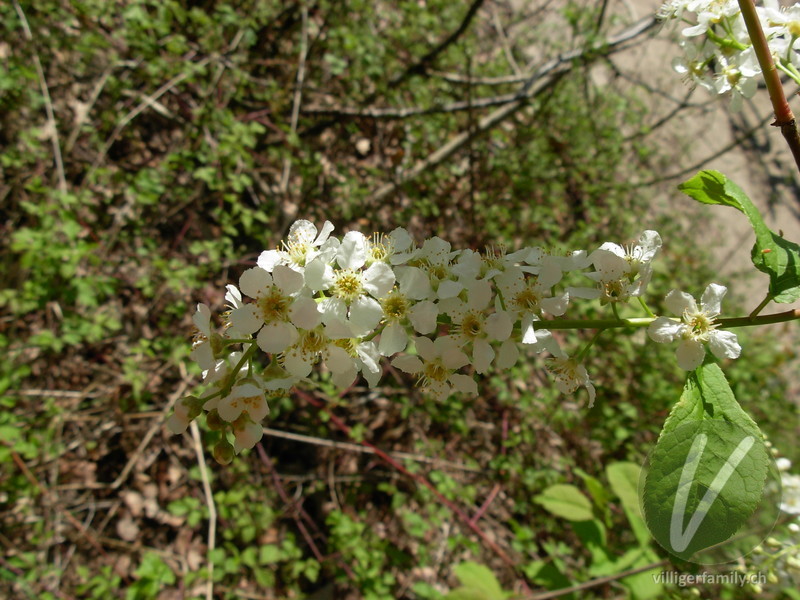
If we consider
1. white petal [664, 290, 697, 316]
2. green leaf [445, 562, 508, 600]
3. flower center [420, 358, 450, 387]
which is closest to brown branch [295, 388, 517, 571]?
green leaf [445, 562, 508, 600]

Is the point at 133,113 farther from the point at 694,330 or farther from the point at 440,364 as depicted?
the point at 694,330

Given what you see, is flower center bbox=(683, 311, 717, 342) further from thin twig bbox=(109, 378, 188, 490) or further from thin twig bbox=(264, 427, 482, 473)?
thin twig bbox=(109, 378, 188, 490)

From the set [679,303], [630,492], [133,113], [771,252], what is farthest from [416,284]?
[133,113]

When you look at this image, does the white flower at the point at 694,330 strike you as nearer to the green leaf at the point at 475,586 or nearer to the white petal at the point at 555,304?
the white petal at the point at 555,304

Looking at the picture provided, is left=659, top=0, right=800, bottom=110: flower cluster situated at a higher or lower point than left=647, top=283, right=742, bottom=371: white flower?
higher

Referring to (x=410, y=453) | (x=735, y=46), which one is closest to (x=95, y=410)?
(x=410, y=453)

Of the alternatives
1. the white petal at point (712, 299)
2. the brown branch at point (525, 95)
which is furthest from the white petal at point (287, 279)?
the brown branch at point (525, 95)

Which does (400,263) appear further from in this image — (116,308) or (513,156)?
(513,156)
